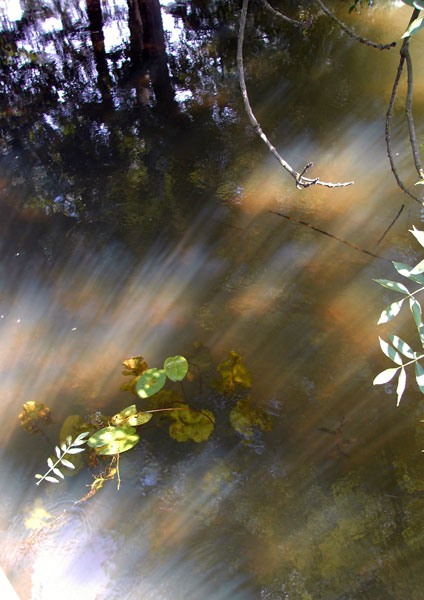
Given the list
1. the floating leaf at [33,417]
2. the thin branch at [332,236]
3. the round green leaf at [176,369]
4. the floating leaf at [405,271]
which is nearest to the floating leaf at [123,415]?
the round green leaf at [176,369]

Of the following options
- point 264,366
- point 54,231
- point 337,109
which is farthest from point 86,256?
point 337,109

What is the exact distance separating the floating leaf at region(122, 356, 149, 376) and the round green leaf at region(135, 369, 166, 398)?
7.5 inches

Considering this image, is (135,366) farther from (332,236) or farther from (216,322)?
(332,236)

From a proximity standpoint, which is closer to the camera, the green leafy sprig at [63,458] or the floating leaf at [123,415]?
the green leafy sprig at [63,458]

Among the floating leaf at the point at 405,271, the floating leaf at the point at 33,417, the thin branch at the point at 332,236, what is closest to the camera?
the floating leaf at the point at 405,271

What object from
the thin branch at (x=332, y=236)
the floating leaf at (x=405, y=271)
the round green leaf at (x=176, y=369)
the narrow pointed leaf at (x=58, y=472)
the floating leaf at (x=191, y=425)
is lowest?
the floating leaf at (x=405, y=271)

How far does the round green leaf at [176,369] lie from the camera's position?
79.7 inches

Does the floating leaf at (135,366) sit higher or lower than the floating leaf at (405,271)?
higher

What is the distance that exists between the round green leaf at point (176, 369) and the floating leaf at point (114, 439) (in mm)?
290

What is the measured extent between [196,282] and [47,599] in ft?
5.68

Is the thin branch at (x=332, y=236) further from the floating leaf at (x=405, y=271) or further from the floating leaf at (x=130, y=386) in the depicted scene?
the floating leaf at (x=405, y=271)

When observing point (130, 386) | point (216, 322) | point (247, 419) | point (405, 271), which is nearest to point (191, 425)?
point (247, 419)

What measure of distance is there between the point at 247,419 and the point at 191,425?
25 cm

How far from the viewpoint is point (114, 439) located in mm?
1956
